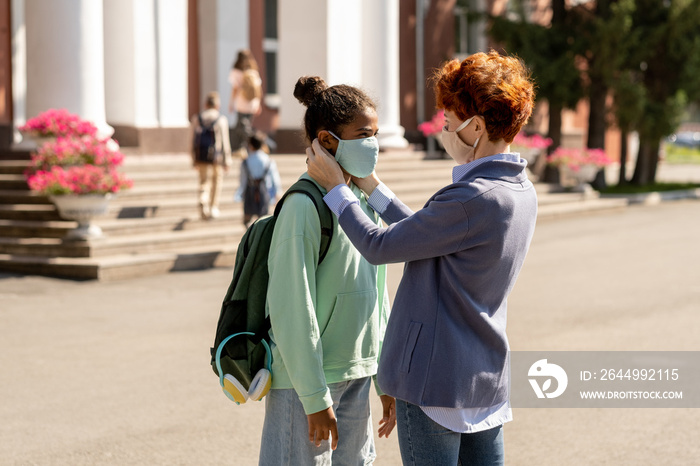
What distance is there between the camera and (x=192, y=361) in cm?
704

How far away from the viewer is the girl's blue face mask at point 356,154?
120 inches

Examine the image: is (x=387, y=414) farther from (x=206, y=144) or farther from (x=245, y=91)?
(x=245, y=91)

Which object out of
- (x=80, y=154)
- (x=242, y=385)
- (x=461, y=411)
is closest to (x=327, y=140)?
(x=242, y=385)

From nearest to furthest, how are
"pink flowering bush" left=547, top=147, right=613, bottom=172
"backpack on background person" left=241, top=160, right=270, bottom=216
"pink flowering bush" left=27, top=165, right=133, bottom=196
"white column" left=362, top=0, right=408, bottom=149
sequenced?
"pink flowering bush" left=27, top=165, right=133, bottom=196 → "backpack on background person" left=241, top=160, right=270, bottom=216 → "white column" left=362, top=0, right=408, bottom=149 → "pink flowering bush" left=547, top=147, right=613, bottom=172

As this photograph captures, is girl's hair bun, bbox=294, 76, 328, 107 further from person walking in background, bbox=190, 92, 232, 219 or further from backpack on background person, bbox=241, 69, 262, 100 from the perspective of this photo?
backpack on background person, bbox=241, 69, 262, 100

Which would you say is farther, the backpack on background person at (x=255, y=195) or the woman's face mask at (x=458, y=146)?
the backpack on background person at (x=255, y=195)

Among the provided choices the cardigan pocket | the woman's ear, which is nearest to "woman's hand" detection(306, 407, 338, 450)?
the cardigan pocket

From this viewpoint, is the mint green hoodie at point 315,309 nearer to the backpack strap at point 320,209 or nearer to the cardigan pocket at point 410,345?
the backpack strap at point 320,209

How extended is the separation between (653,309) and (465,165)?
676 centimetres

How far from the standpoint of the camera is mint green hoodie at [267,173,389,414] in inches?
117

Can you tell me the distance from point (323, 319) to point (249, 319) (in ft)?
0.75

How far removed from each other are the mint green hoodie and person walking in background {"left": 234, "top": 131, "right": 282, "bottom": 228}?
28.5 feet

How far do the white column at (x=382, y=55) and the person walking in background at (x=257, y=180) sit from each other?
7.51m

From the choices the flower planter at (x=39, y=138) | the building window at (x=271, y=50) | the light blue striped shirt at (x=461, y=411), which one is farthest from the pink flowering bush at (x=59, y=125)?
the light blue striped shirt at (x=461, y=411)
